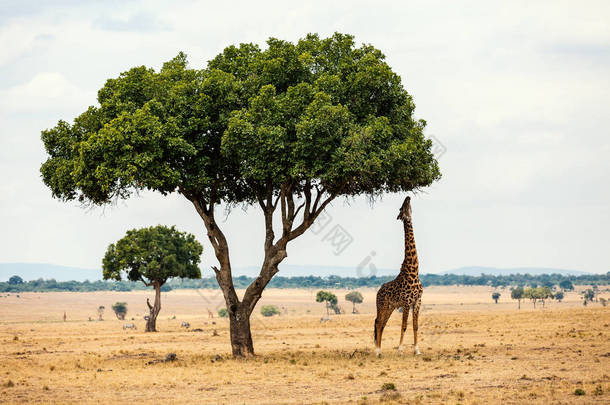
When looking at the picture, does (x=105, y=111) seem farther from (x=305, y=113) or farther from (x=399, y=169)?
(x=399, y=169)

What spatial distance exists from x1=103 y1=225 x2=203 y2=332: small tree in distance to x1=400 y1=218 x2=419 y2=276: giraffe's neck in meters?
31.8

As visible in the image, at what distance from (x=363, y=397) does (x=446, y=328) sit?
104 ft

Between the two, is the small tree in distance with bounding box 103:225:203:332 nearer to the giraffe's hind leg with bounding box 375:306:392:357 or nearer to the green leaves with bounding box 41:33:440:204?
the green leaves with bounding box 41:33:440:204

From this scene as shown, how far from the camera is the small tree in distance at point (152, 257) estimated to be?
55906mm

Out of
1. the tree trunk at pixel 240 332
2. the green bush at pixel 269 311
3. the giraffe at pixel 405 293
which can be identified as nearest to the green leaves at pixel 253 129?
the giraffe at pixel 405 293

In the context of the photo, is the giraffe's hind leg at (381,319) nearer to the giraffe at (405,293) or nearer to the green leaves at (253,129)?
the giraffe at (405,293)

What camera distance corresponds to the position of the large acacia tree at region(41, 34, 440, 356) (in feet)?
81.6

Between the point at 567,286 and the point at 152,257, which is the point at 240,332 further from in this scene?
the point at 567,286

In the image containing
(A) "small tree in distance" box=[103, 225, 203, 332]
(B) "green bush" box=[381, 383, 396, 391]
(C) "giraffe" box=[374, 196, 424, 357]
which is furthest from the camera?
(A) "small tree in distance" box=[103, 225, 203, 332]

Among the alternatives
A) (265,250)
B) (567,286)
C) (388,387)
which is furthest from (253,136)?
(567,286)

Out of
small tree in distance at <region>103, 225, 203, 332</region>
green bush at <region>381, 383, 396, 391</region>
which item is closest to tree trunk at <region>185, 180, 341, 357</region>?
green bush at <region>381, 383, 396, 391</region>

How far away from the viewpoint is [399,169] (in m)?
25.6

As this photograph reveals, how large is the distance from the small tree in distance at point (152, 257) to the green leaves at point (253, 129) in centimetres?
2782

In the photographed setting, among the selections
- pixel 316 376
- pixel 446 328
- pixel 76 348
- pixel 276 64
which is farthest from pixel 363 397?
pixel 446 328
